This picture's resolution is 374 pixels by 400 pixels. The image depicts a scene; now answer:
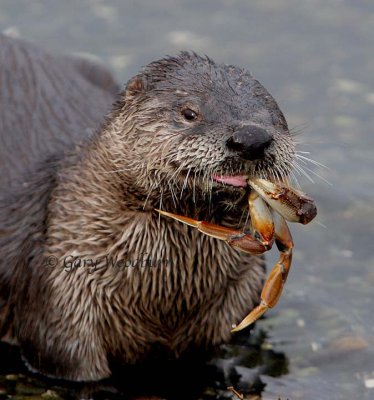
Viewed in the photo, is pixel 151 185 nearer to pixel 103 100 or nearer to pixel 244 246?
pixel 244 246

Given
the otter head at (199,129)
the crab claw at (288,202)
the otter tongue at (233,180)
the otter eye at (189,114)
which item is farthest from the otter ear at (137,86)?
the crab claw at (288,202)

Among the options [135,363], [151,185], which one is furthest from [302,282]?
[151,185]

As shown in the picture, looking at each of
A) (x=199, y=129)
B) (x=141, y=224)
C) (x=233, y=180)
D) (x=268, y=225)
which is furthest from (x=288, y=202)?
(x=141, y=224)

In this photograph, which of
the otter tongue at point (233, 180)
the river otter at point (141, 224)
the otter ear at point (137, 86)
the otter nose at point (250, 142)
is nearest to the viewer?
the otter nose at point (250, 142)

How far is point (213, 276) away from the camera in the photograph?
553 cm

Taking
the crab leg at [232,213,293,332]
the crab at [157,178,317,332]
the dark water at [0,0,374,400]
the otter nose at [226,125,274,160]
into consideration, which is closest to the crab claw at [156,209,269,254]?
the crab at [157,178,317,332]

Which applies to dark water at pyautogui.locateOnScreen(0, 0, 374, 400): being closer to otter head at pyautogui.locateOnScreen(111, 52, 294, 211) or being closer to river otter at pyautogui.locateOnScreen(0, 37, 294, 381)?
river otter at pyautogui.locateOnScreen(0, 37, 294, 381)

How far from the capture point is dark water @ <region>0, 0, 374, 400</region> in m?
5.98

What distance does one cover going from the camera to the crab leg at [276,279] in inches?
190

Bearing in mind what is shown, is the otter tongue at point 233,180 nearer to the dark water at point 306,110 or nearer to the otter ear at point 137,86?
the otter ear at point 137,86

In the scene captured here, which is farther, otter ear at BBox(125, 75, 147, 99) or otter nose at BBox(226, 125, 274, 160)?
otter ear at BBox(125, 75, 147, 99)

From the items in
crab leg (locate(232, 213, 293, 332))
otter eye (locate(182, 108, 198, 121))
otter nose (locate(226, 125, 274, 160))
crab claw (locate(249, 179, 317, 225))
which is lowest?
crab leg (locate(232, 213, 293, 332))

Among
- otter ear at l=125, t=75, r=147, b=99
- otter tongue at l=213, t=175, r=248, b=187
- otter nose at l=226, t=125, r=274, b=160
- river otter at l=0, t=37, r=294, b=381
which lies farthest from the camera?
otter ear at l=125, t=75, r=147, b=99

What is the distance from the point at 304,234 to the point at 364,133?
112 centimetres
